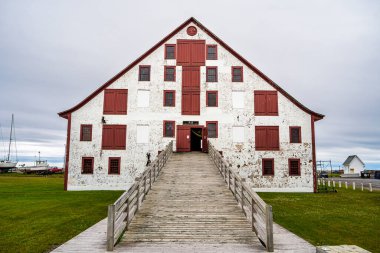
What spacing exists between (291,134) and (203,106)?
25.0 feet

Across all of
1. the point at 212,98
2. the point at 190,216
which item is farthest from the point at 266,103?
the point at 190,216

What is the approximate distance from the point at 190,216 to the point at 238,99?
53.8 feet

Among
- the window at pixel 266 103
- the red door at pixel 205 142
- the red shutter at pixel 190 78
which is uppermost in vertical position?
the red shutter at pixel 190 78

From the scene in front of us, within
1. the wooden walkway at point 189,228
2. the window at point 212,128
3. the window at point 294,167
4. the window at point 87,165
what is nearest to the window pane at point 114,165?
the window at point 87,165

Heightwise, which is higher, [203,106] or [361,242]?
[203,106]

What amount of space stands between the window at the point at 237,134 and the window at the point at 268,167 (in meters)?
2.58

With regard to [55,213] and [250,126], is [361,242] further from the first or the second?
[250,126]

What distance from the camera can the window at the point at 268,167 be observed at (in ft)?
79.7

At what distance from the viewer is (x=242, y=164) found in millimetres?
24234

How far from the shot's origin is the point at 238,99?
24.9 m

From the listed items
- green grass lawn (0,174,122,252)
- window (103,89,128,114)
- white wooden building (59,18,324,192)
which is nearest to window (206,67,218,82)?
white wooden building (59,18,324,192)

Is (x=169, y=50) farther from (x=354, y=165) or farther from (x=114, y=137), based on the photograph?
(x=354, y=165)

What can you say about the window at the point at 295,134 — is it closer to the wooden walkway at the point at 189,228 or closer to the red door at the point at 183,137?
the red door at the point at 183,137

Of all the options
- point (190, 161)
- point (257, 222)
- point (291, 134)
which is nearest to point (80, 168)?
point (190, 161)
